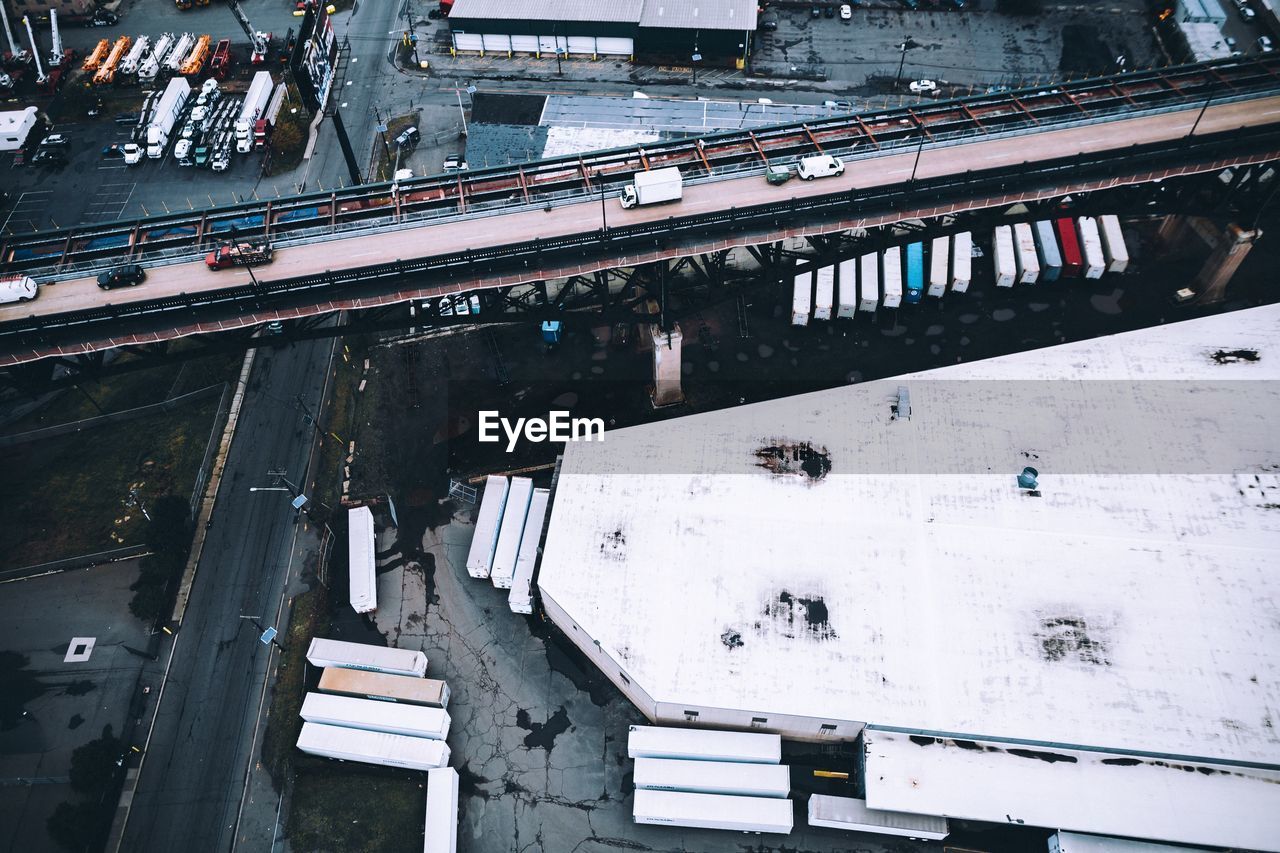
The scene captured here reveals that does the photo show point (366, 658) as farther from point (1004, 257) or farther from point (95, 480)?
point (1004, 257)

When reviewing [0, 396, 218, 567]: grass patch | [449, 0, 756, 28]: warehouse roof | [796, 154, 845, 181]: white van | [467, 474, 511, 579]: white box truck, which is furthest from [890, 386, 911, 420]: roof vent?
[449, 0, 756, 28]: warehouse roof

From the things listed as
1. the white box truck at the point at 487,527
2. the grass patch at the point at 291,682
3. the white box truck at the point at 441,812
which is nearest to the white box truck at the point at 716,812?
the white box truck at the point at 441,812

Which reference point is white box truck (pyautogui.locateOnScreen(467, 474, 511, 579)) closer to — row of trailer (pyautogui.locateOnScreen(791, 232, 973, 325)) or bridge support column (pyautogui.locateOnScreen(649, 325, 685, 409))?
bridge support column (pyautogui.locateOnScreen(649, 325, 685, 409))

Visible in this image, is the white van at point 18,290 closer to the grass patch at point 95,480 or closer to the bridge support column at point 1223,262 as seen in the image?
the grass patch at point 95,480

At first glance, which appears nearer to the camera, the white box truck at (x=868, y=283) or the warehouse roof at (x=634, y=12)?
the white box truck at (x=868, y=283)

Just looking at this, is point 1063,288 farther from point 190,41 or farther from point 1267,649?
point 190,41
